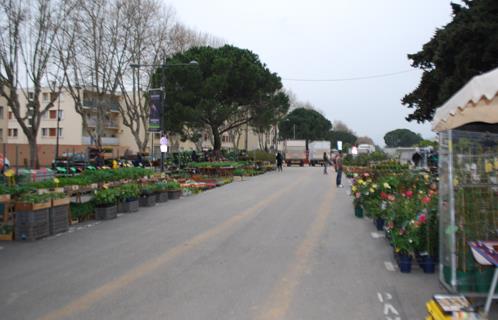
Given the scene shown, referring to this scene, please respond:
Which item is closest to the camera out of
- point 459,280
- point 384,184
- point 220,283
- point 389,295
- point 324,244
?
point 459,280

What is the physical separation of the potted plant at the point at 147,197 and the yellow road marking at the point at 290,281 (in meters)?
6.52

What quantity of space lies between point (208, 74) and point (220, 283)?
34.1 meters

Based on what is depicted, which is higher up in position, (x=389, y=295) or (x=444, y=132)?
(x=444, y=132)

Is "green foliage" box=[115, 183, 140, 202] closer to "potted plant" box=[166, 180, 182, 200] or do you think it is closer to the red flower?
"potted plant" box=[166, 180, 182, 200]

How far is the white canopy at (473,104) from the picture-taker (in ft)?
16.1

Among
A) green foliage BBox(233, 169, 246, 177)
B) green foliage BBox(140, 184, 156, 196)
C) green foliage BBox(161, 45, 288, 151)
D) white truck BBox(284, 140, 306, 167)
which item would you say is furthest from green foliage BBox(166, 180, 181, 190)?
white truck BBox(284, 140, 306, 167)

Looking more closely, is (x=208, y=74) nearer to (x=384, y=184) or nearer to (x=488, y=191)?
(x=384, y=184)

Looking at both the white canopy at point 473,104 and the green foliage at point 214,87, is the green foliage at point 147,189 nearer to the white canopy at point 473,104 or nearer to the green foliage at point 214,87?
the white canopy at point 473,104

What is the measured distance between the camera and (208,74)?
130 ft

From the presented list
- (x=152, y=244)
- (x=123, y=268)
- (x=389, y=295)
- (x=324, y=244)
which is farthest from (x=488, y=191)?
(x=152, y=244)

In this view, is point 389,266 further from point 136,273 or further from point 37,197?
point 37,197

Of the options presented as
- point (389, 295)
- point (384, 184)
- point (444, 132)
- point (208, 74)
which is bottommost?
point (389, 295)

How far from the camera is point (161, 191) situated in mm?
17844

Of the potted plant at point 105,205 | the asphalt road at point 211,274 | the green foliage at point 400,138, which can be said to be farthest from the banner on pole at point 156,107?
the green foliage at point 400,138
